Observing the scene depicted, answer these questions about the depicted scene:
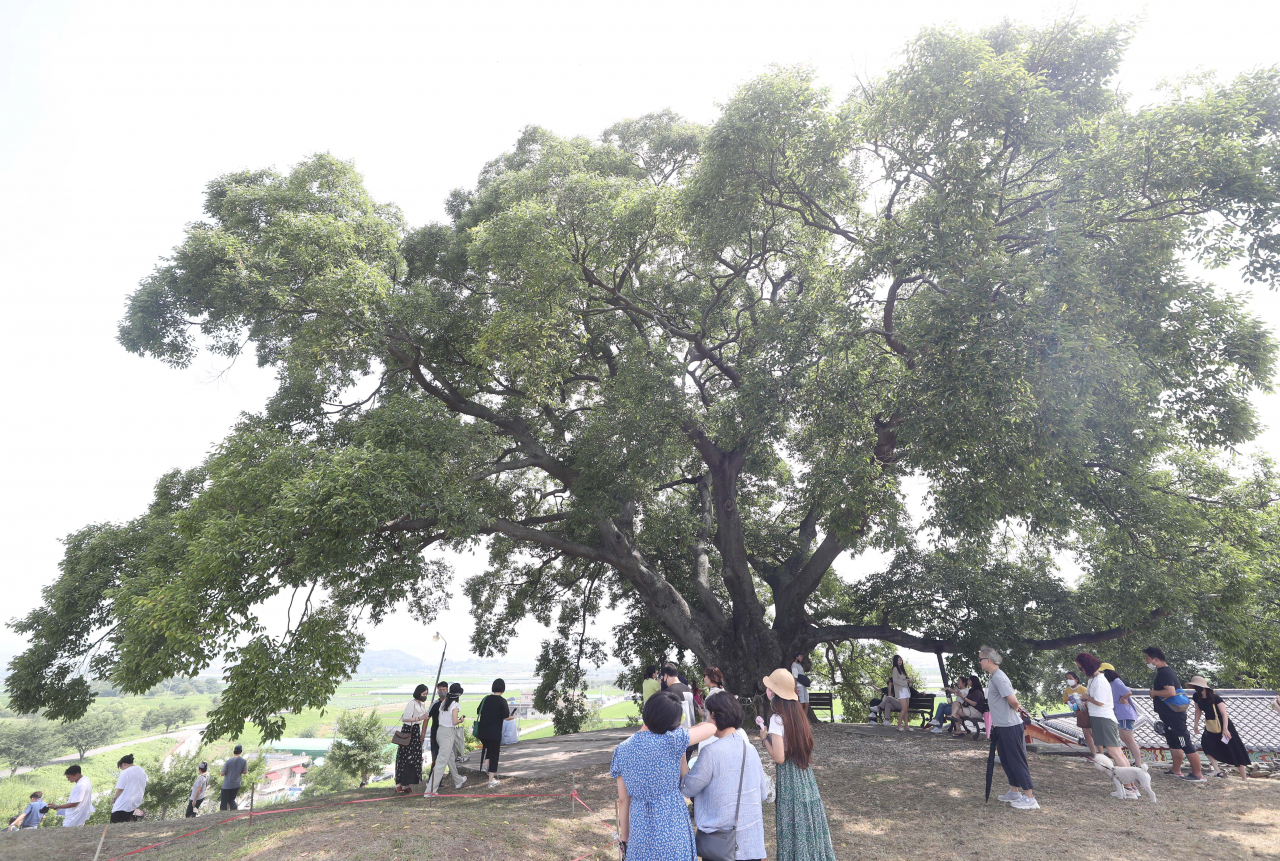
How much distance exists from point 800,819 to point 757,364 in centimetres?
693

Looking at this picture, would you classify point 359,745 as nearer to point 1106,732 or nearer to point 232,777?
point 232,777

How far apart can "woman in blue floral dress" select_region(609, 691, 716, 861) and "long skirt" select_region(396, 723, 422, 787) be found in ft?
18.2

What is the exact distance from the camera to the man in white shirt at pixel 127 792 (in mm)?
7891

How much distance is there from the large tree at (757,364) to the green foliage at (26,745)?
59.3 metres

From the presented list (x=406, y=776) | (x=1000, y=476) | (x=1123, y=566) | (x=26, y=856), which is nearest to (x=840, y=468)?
(x=1000, y=476)

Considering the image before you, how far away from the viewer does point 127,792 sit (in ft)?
26.1

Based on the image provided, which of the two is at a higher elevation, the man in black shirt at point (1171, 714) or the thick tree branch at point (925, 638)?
the thick tree branch at point (925, 638)

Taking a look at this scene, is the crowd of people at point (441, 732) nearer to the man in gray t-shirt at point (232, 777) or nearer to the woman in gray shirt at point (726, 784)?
the man in gray t-shirt at point (232, 777)

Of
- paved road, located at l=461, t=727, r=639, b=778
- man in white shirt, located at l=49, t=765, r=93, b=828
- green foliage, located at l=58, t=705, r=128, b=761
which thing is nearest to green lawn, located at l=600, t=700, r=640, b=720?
paved road, located at l=461, t=727, r=639, b=778

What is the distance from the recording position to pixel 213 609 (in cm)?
631

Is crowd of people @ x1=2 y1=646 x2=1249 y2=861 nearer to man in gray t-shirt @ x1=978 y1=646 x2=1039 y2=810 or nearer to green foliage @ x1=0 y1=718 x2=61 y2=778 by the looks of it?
man in gray t-shirt @ x1=978 y1=646 x2=1039 y2=810

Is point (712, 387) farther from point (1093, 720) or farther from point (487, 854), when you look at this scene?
point (487, 854)

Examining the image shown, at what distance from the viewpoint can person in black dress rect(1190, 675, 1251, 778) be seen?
660 centimetres

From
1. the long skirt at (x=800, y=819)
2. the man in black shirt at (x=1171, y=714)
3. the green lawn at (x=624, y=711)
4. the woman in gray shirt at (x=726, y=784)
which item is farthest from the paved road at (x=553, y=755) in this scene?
the man in black shirt at (x=1171, y=714)
